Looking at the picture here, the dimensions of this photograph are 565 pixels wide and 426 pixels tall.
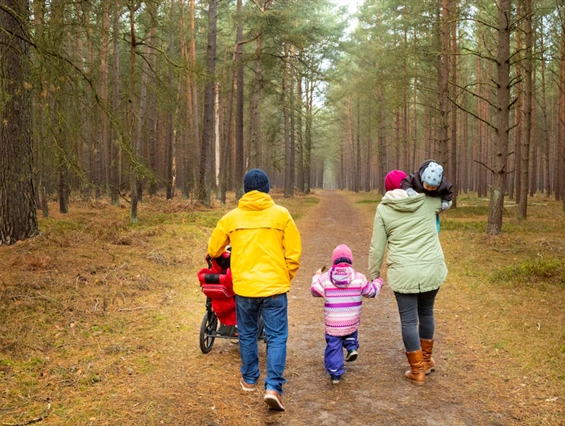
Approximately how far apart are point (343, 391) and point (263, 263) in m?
1.41

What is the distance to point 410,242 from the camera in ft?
13.9

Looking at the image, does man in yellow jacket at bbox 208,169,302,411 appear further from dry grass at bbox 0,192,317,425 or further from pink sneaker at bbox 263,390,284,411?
dry grass at bbox 0,192,317,425

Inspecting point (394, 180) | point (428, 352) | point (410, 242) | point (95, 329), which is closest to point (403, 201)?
point (394, 180)

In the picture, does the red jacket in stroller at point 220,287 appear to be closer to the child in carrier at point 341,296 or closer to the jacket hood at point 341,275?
the child in carrier at point 341,296

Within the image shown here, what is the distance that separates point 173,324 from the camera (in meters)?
5.80

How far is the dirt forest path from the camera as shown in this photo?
3.54 meters

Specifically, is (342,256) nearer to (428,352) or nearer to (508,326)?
(428,352)

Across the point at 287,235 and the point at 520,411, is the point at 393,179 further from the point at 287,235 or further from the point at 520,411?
the point at 520,411

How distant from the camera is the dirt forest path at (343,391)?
354 cm

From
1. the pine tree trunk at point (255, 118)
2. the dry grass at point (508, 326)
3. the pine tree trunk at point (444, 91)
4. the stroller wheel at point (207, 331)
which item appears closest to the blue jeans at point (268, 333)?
the stroller wheel at point (207, 331)

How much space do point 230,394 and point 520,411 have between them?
8.06ft

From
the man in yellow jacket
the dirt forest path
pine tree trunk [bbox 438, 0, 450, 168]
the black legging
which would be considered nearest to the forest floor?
the dirt forest path

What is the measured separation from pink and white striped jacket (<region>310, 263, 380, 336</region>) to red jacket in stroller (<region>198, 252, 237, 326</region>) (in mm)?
880

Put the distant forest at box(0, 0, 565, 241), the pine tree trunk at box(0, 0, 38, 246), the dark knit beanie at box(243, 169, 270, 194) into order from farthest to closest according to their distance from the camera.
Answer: the pine tree trunk at box(0, 0, 38, 246) < the distant forest at box(0, 0, 565, 241) < the dark knit beanie at box(243, 169, 270, 194)
